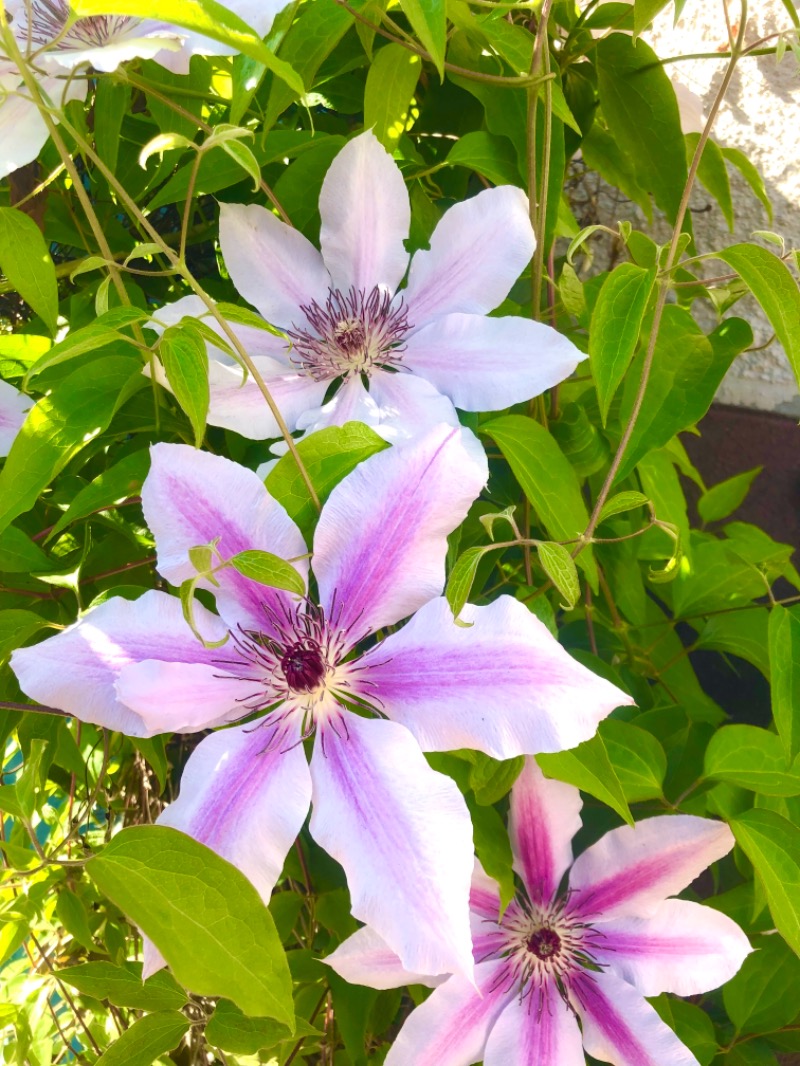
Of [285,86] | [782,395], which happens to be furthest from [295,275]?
[782,395]

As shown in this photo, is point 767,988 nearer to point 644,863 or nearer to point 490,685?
point 644,863

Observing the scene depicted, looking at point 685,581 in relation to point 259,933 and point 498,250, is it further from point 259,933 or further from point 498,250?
point 259,933

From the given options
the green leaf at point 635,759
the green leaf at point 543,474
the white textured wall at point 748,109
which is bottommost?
the green leaf at point 635,759

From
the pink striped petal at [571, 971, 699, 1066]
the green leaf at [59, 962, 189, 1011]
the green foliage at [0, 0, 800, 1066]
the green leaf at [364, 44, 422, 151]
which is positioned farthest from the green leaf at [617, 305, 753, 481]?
the green leaf at [59, 962, 189, 1011]

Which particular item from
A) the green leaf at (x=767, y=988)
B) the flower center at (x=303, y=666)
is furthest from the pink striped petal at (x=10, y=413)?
the green leaf at (x=767, y=988)

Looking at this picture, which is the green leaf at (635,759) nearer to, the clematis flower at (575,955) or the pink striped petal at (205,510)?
the clematis flower at (575,955)

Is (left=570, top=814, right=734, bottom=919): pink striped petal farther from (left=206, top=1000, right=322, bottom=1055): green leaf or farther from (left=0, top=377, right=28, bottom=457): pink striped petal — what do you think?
(left=0, top=377, right=28, bottom=457): pink striped petal
